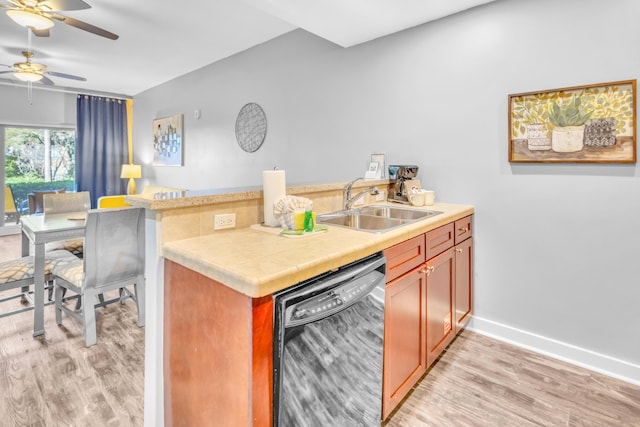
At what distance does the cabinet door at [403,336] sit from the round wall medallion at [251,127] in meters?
2.81

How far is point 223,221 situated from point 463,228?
5.37 ft

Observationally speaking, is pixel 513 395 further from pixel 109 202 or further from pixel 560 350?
pixel 109 202

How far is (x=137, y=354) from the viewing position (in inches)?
87.5

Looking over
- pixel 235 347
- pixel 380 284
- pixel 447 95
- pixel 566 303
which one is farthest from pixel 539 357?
pixel 235 347

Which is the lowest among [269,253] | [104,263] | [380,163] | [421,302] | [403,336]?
[403,336]

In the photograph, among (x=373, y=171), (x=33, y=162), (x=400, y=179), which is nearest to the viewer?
(x=400, y=179)

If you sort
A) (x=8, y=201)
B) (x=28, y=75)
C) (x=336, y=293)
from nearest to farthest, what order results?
(x=336, y=293), (x=28, y=75), (x=8, y=201)

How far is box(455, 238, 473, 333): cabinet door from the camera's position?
229cm

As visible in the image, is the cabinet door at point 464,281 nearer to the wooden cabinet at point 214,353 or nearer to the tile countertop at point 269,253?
the tile countertop at point 269,253

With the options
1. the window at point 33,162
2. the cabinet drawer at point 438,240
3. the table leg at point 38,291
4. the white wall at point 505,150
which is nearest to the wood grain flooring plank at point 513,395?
the white wall at point 505,150

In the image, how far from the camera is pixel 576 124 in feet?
6.69

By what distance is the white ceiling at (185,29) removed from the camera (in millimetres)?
2393

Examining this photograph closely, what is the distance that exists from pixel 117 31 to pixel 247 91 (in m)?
1.43

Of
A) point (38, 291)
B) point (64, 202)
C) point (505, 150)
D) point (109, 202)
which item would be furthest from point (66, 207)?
point (505, 150)
